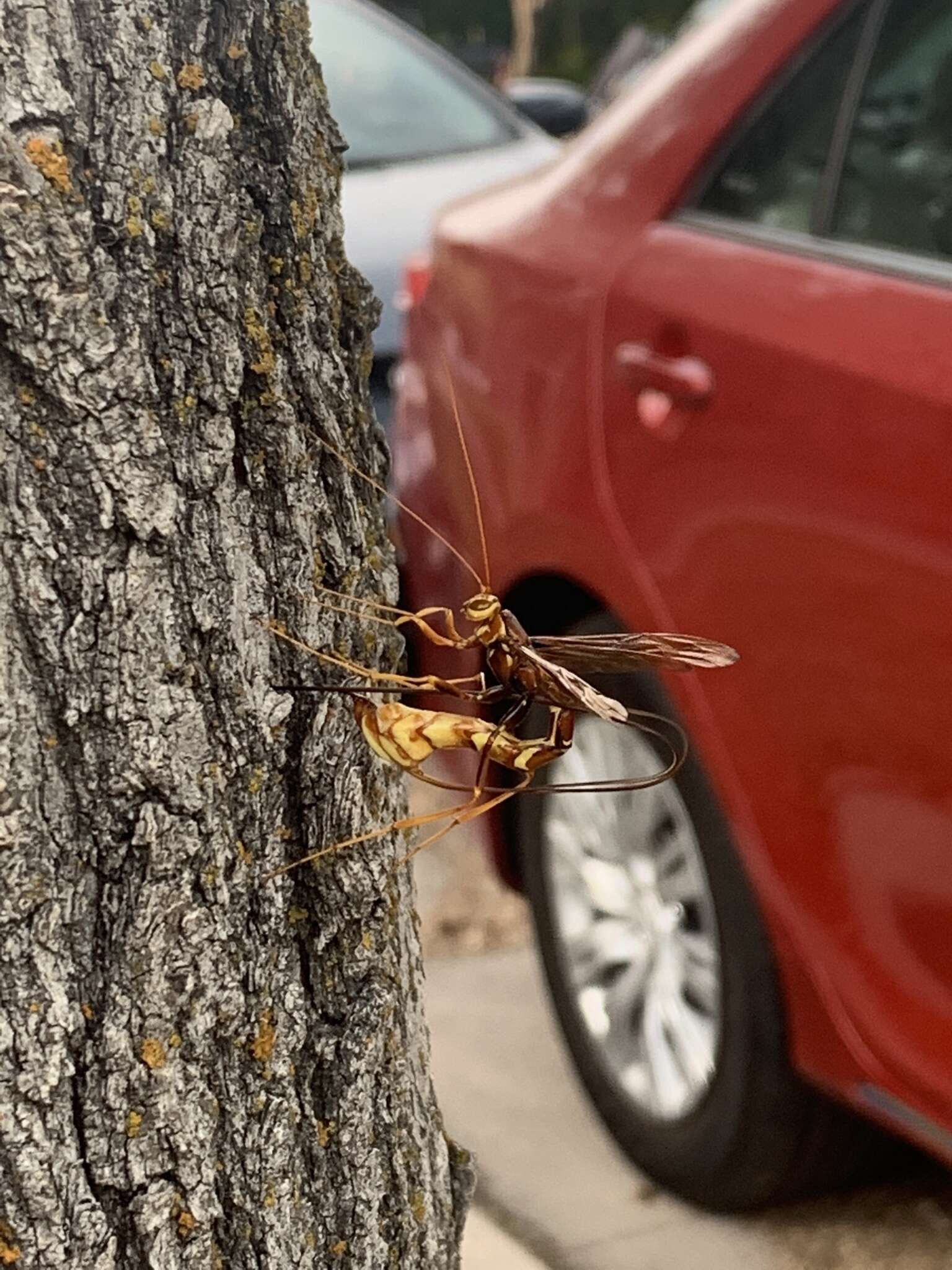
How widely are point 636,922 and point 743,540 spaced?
0.77 metres

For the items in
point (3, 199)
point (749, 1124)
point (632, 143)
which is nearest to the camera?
point (3, 199)

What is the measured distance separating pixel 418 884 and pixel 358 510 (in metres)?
2.75

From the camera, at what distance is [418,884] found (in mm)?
3955

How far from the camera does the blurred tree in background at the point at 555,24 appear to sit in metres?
22.4

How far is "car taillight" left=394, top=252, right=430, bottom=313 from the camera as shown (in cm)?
317

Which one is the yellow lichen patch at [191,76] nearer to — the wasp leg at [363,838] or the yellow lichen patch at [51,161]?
the yellow lichen patch at [51,161]

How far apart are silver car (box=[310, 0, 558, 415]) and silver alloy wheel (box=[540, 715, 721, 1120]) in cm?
195

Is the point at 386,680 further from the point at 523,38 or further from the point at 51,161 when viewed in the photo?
the point at 523,38

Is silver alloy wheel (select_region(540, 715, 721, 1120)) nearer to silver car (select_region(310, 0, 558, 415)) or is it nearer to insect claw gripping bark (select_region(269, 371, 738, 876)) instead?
insect claw gripping bark (select_region(269, 371, 738, 876))

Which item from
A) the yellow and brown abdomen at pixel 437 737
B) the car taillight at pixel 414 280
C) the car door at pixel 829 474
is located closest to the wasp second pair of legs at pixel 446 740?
the yellow and brown abdomen at pixel 437 737

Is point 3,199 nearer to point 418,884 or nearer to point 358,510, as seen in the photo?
point 358,510

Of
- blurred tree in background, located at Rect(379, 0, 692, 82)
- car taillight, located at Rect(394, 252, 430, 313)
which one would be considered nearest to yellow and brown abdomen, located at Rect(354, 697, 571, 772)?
car taillight, located at Rect(394, 252, 430, 313)

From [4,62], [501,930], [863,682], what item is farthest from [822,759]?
[501,930]

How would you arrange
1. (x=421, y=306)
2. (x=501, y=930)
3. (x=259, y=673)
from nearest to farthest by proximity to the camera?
(x=259, y=673) < (x=421, y=306) < (x=501, y=930)
